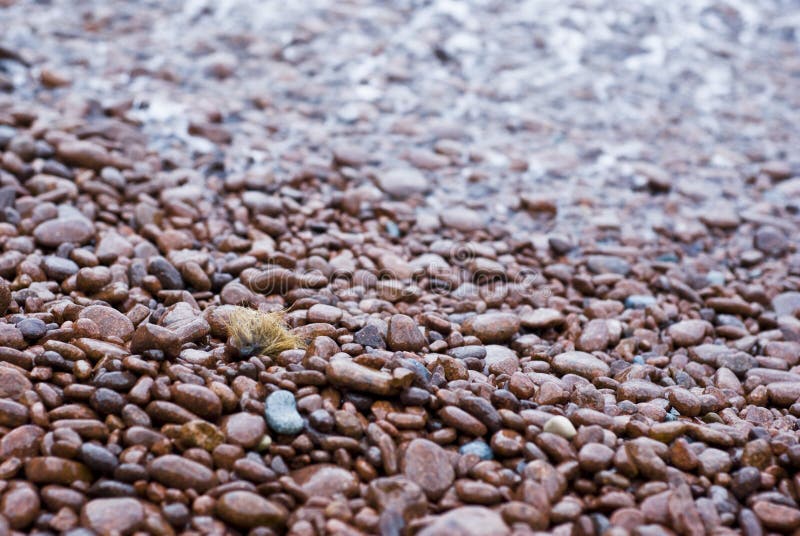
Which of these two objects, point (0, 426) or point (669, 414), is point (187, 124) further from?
point (669, 414)

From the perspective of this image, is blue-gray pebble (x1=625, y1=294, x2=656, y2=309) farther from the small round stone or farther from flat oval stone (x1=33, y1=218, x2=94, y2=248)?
flat oval stone (x1=33, y1=218, x2=94, y2=248)

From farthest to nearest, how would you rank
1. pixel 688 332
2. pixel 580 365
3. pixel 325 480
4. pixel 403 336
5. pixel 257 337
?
pixel 688 332 < pixel 580 365 < pixel 403 336 < pixel 257 337 < pixel 325 480

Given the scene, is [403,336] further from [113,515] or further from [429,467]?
[113,515]

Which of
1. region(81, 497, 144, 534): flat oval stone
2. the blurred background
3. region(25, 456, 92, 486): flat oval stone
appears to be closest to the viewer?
region(81, 497, 144, 534): flat oval stone

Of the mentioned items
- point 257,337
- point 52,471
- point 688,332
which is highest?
point 257,337

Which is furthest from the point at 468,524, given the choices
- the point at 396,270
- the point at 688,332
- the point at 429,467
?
the point at 688,332

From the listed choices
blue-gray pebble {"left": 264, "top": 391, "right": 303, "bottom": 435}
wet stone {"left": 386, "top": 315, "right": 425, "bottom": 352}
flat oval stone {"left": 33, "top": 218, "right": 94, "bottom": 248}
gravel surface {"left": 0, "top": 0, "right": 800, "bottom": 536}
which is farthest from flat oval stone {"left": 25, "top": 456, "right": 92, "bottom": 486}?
flat oval stone {"left": 33, "top": 218, "right": 94, "bottom": 248}
